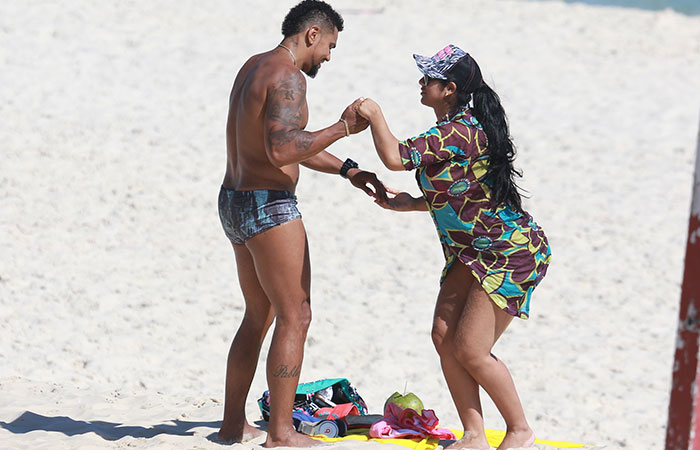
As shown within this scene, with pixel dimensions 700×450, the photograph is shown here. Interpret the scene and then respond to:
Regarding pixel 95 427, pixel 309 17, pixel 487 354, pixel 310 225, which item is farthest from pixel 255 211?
pixel 310 225

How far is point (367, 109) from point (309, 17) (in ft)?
1.84

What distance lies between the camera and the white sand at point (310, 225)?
572cm

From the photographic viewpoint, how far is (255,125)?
4.00 m

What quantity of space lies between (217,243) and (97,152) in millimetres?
2330

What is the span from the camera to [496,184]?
400 centimetres

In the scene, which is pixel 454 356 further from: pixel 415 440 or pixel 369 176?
pixel 369 176

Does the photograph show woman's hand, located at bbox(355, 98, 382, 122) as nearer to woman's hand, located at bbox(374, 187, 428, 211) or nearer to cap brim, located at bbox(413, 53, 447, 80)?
cap brim, located at bbox(413, 53, 447, 80)

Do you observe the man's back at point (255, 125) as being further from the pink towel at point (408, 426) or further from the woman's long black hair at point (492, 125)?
the pink towel at point (408, 426)

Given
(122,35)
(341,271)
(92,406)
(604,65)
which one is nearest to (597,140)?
(604,65)

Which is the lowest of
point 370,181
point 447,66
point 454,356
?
point 454,356

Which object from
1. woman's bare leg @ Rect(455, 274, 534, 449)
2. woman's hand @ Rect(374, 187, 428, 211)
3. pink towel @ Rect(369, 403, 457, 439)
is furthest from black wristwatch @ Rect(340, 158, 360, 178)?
pink towel @ Rect(369, 403, 457, 439)

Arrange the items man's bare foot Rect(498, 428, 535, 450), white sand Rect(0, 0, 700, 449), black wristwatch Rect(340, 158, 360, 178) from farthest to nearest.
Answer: white sand Rect(0, 0, 700, 449)
black wristwatch Rect(340, 158, 360, 178)
man's bare foot Rect(498, 428, 535, 450)

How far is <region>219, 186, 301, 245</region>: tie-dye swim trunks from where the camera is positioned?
4.02 m

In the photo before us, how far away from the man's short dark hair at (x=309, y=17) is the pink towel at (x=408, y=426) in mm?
1918
